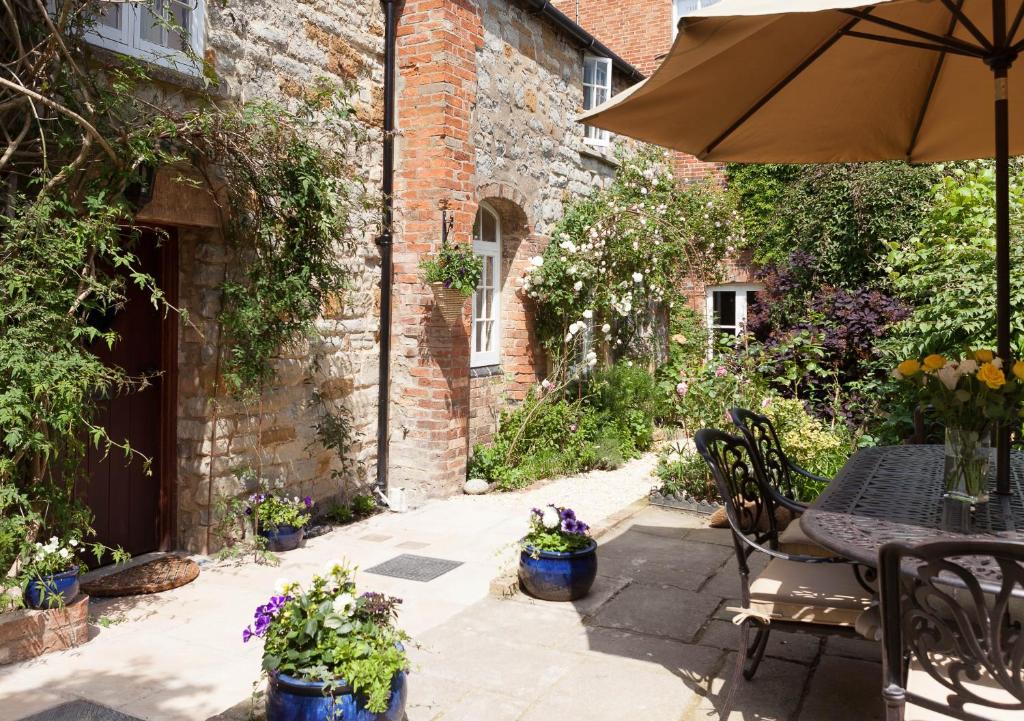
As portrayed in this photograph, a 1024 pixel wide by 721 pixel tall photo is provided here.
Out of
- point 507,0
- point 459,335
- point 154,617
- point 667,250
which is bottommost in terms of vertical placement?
point 154,617

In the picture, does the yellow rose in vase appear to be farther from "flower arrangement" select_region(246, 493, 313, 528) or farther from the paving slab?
"flower arrangement" select_region(246, 493, 313, 528)

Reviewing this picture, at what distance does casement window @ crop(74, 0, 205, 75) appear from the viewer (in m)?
4.41

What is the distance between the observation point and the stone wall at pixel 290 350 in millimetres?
5168

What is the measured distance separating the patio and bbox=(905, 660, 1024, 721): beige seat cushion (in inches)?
36.3

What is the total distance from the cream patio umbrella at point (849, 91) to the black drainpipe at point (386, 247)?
325 cm

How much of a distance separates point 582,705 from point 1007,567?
1.77 meters

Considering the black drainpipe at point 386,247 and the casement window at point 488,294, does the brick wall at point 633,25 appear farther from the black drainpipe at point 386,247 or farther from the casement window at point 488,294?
the black drainpipe at point 386,247

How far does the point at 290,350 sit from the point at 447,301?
4.90 ft

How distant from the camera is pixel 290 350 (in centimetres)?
571

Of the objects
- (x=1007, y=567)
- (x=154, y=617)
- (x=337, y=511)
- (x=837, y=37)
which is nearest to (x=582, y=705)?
(x=1007, y=567)

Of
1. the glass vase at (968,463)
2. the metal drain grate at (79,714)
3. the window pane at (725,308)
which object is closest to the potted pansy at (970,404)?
the glass vase at (968,463)

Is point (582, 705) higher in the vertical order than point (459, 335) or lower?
lower

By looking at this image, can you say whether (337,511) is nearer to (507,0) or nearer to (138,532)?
(138,532)

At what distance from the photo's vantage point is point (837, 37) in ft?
11.3
